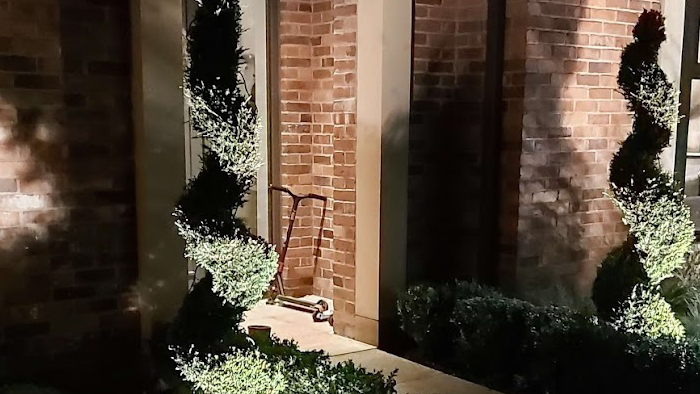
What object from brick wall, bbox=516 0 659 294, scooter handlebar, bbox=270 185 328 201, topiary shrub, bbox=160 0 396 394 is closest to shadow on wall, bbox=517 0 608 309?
brick wall, bbox=516 0 659 294

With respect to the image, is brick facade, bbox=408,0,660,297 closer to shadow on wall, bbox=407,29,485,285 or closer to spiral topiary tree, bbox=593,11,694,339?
shadow on wall, bbox=407,29,485,285

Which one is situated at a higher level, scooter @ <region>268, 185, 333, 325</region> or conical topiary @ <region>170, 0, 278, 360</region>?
conical topiary @ <region>170, 0, 278, 360</region>

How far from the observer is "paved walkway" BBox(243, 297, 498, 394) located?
3.85m

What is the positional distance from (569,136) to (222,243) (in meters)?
3.05

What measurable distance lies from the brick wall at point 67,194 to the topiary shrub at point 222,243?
2.15ft

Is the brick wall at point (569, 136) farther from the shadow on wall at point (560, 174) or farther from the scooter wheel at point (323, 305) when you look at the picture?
the scooter wheel at point (323, 305)

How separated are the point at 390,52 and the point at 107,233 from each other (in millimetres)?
2041

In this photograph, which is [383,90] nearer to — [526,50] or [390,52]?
[390,52]

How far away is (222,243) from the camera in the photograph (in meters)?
2.99

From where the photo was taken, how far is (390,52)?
4430 mm

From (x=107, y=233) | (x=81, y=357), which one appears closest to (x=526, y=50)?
(x=107, y=233)

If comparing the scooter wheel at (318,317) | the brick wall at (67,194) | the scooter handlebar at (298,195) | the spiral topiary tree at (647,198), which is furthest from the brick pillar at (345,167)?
the spiral topiary tree at (647,198)

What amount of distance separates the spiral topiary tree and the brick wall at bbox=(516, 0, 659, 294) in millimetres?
982

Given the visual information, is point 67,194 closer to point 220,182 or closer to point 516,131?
point 220,182
